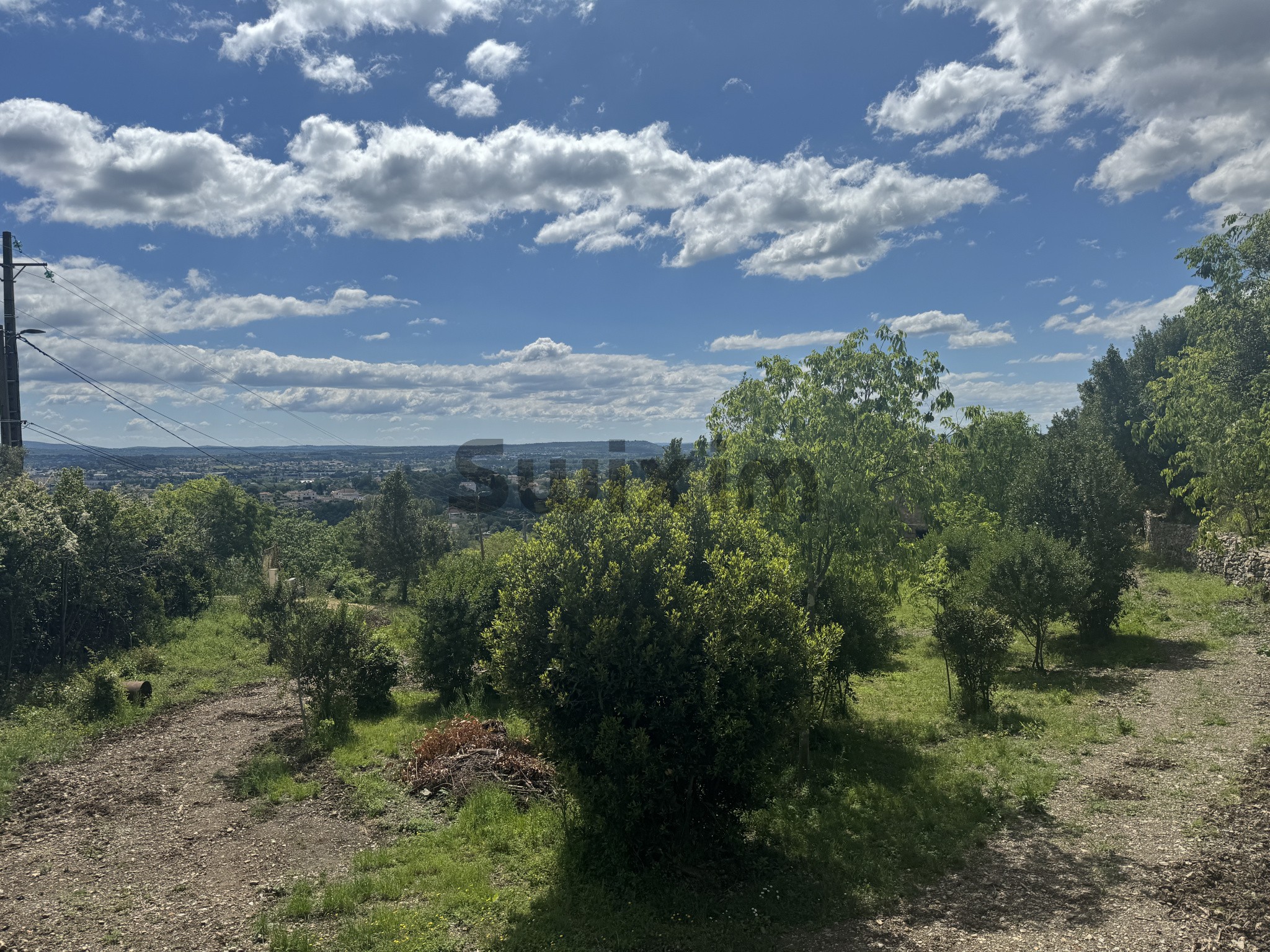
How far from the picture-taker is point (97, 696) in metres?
18.0

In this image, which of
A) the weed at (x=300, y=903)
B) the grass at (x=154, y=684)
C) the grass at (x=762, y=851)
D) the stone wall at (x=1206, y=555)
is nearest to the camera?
the grass at (x=762, y=851)

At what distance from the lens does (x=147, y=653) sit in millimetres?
23094

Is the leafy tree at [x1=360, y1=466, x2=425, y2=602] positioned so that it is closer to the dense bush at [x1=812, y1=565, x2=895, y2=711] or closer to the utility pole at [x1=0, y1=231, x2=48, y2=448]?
the utility pole at [x1=0, y1=231, x2=48, y2=448]

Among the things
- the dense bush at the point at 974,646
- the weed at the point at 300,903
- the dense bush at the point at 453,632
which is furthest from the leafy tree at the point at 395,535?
the weed at the point at 300,903

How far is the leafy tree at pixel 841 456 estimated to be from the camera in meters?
14.4

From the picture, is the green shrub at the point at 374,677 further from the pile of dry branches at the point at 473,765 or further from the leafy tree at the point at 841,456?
the leafy tree at the point at 841,456

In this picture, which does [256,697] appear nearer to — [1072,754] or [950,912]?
[950,912]

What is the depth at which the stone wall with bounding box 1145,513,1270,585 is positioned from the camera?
2522 cm

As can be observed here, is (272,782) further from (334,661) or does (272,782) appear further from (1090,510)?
(1090,510)

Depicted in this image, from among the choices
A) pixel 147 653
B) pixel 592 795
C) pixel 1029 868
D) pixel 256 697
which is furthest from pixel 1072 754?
pixel 147 653

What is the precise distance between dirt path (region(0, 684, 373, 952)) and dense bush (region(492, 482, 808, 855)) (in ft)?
14.9

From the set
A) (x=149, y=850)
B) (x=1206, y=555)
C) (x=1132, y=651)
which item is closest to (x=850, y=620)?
(x=1132, y=651)

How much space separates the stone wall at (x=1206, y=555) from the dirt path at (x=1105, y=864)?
11.7 meters

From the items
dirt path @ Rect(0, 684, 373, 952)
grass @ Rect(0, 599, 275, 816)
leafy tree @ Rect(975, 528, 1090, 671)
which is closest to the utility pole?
grass @ Rect(0, 599, 275, 816)
